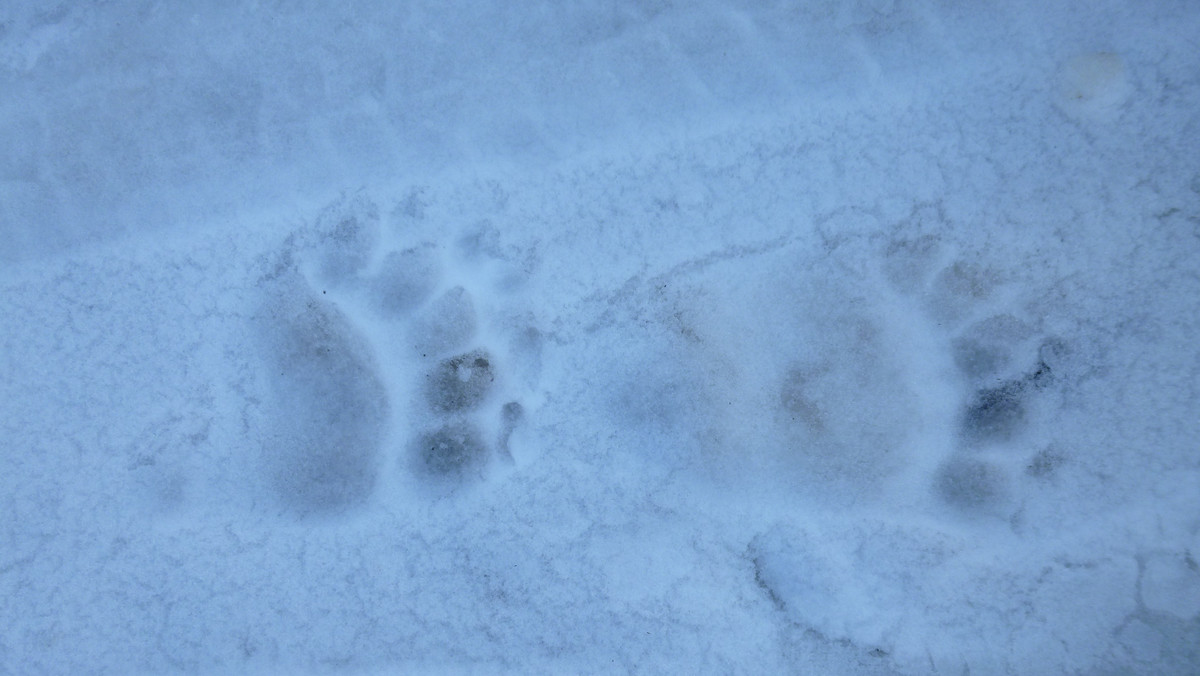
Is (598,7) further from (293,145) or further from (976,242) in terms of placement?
(976,242)

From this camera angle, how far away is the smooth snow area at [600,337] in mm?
1148

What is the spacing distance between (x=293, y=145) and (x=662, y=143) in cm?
66

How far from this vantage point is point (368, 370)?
1.23 meters

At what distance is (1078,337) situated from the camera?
115 centimetres

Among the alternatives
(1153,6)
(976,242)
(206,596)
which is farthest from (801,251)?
(206,596)

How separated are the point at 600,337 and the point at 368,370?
1.34 feet

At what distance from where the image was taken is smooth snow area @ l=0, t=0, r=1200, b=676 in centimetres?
115

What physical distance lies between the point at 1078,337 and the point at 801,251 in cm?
47

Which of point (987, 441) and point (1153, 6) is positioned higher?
point (1153, 6)

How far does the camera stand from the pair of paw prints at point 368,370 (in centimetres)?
122

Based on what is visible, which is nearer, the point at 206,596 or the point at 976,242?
the point at 976,242

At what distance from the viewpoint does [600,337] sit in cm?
122

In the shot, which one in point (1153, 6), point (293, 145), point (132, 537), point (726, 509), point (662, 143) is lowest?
point (726, 509)

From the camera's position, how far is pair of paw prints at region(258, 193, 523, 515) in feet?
4.00
